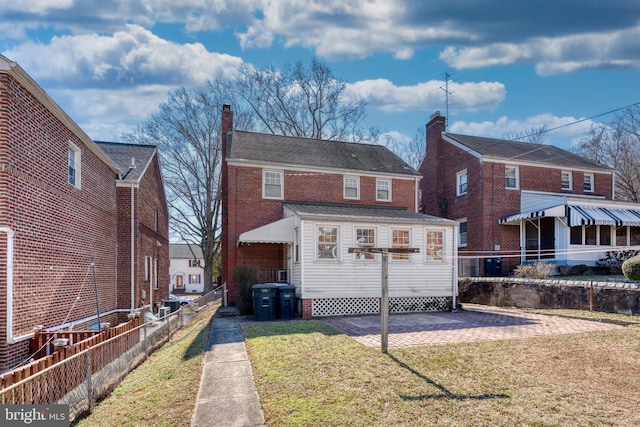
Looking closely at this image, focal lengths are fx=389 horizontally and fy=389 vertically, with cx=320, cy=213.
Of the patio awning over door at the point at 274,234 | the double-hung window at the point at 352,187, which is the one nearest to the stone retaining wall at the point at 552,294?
the double-hung window at the point at 352,187

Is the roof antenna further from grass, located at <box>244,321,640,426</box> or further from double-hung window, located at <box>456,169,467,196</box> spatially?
double-hung window, located at <box>456,169,467,196</box>

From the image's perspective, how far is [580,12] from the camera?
37.3 ft

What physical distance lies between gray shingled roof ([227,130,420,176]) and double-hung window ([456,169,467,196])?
421cm

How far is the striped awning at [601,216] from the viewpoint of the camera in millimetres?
18516

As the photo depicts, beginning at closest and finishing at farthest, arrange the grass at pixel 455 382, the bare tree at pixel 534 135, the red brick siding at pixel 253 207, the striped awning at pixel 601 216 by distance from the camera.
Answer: the grass at pixel 455 382 < the red brick siding at pixel 253 207 < the striped awning at pixel 601 216 < the bare tree at pixel 534 135

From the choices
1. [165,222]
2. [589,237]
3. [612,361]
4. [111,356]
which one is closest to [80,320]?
[111,356]

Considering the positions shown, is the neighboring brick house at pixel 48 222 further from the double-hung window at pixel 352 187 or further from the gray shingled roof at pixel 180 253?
the gray shingled roof at pixel 180 253

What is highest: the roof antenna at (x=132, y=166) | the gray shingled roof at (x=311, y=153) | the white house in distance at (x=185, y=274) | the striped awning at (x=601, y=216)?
the gray shingled roof at (x=311, y=153)

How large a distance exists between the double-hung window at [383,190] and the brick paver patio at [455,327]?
8104mm

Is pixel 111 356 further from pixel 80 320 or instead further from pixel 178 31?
pixel 178 31

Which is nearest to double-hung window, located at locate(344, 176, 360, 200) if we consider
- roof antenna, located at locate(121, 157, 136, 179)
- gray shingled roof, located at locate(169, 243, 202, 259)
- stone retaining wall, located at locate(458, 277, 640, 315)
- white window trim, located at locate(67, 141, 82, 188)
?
stone retaining wall, located at locate(458, 277, 640, 315)

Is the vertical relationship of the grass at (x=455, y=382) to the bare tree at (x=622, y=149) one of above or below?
below

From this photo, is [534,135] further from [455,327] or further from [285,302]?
[285,302]

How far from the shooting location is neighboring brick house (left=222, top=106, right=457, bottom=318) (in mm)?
13766
